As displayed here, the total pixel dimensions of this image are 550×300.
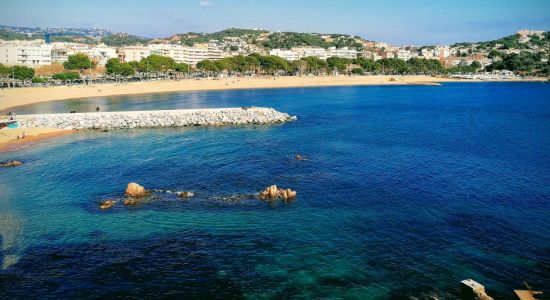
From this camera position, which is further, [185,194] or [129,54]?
[129,54]

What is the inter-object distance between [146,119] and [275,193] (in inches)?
1360

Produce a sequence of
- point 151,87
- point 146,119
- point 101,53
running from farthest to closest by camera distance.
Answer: point 101,53
point 151,87
point 146,119

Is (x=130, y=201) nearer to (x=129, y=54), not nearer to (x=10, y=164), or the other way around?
(x=10, y=164)

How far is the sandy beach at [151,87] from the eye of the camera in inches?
3419

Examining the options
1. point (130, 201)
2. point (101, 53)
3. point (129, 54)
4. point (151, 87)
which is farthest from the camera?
point (101, 53)

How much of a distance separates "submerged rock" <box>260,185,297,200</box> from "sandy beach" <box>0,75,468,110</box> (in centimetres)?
6492

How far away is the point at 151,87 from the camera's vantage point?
113 m

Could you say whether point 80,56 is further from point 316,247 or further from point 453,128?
point 316,247

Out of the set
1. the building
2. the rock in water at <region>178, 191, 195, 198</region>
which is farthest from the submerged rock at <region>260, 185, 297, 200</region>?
the building

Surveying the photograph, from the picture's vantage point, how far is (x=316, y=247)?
67.8 ft

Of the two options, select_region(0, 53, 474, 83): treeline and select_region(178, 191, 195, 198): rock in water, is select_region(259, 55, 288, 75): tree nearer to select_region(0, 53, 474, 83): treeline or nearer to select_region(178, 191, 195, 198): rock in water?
select_region(0, 53, 474, 83): treeline

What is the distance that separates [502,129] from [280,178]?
40.1 m

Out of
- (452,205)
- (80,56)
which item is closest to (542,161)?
(452,205)

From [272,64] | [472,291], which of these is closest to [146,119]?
[472,291]
